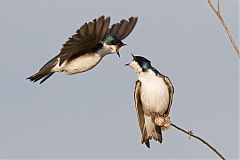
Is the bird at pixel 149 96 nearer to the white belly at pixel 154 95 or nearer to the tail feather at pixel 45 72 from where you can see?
the white belly at pixel 154 95

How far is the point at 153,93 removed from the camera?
628 cm

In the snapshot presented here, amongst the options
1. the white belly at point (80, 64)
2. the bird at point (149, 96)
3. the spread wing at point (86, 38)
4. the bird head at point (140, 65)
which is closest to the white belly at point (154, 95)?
the bird at point (149, 96)

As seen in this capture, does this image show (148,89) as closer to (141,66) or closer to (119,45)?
(141,66)

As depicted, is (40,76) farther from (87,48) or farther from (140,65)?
(140,65)

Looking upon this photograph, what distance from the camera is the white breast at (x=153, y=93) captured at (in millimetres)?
6221

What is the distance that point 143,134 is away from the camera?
20.9ft

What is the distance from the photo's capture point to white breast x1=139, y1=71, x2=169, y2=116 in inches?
245

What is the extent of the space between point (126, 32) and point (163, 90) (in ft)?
6.55

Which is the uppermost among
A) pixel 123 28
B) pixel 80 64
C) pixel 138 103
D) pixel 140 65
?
pixel 123 28

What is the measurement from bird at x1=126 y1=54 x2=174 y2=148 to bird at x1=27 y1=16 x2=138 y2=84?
0.56m

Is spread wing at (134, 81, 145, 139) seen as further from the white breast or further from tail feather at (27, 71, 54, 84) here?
tail feather at (27, 71, 54, 84)

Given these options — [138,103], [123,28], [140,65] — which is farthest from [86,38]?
[123,28]

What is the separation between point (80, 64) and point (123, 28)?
3.79ft

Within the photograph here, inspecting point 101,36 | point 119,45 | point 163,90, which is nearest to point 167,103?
point 163,90
